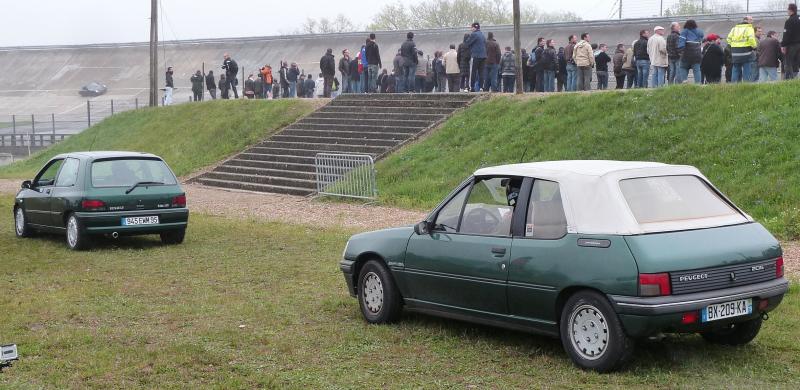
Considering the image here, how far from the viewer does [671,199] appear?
287 inches

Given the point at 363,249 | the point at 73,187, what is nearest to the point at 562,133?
the point at 73,187

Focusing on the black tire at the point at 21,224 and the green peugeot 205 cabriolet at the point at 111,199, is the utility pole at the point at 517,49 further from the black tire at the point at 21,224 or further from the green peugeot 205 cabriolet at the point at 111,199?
the black tire at the point at 21,224

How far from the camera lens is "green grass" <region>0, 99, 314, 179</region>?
32531 mm

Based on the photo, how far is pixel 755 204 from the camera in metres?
15.9

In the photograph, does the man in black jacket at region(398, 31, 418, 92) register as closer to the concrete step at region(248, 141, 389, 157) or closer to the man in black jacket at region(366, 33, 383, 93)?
the man in black jacket at region(366, 33, 383, 93)

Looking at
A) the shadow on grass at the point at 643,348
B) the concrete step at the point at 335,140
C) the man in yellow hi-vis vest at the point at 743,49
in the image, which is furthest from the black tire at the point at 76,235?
the man in yellow hi-vis vest at the point at 743,49

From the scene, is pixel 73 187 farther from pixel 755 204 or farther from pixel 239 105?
pixel 239 105

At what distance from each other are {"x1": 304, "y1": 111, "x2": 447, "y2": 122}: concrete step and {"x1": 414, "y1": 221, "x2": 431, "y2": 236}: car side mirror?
729 inches

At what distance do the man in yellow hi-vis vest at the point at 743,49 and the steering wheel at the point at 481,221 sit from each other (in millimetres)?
17045

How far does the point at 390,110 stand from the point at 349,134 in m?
1.60

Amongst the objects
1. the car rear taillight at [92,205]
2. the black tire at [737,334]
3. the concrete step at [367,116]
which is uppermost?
the concrete step at [367,116]

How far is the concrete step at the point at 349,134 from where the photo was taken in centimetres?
2661

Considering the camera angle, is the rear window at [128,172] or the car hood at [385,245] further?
the rear window at [128,172]

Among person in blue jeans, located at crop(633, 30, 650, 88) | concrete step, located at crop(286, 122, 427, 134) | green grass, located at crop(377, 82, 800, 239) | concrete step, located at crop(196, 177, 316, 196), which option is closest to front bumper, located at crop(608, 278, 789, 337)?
green grass, located at crop(377, 82, 800, 239)
